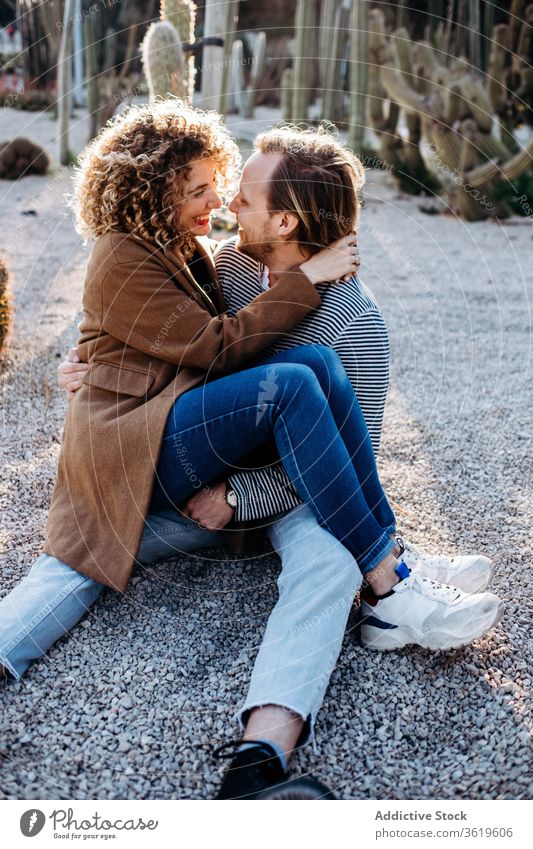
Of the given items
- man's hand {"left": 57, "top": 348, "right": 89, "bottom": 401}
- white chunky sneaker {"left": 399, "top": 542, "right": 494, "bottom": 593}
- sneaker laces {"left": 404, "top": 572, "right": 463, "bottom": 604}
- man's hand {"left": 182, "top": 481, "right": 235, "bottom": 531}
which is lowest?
white chunky sneaker {"left": 399, "top": 542, "right": 494, "bottom": 593}

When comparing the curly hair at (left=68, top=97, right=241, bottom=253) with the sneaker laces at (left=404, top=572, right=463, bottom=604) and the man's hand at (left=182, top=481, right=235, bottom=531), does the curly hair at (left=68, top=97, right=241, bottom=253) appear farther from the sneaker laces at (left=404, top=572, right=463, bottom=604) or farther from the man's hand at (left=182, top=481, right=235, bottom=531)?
the sneaker laces at (left=404, top=572, right=463, bottom=604)

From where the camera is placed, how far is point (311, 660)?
195cm

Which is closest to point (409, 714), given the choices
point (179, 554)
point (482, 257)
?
point (179, 554)

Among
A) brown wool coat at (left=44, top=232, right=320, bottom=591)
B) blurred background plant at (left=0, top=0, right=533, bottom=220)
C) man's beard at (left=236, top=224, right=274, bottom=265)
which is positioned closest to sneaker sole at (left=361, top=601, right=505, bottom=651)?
brown wool coat at (left=44, top=232, right=320, bottom=591)

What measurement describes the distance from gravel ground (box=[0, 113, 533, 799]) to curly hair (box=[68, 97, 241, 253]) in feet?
3.35

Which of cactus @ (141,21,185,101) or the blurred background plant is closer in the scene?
cactus @ (141,21,185,101)

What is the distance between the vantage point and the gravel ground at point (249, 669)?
1.91 metres

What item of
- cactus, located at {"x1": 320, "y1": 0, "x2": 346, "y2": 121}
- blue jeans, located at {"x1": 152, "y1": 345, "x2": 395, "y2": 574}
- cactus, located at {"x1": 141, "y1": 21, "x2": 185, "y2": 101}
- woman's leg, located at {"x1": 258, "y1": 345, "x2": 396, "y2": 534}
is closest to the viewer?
blue jeans, located at {"x1": 152, "y1": 345, "x2": 395, "y2": 574}

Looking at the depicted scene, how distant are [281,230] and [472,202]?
6312 mm

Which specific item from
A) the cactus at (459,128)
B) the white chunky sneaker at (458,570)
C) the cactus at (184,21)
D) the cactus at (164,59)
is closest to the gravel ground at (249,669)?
the white chunky sneaker at (458,570)

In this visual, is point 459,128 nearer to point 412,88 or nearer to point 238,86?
point 412,88

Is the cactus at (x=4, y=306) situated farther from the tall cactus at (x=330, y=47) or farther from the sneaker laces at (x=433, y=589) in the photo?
the tall cactus at (x=330, y=47)

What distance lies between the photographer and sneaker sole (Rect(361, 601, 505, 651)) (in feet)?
7.22

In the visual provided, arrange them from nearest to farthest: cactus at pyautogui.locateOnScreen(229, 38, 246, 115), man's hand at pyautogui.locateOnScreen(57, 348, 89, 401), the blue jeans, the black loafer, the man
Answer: the black loafer
the man
the blue jeans
man's hand at pyautogui.locateOnScreen(57, 348, 89, 401)
cactus at pyautogui.locateOnScreen(229, 38, 246, 115)
